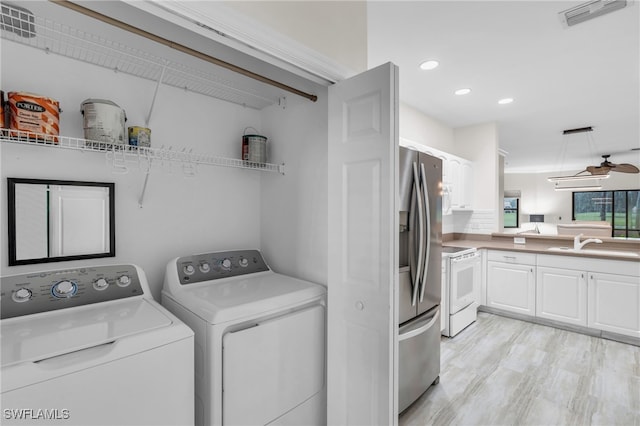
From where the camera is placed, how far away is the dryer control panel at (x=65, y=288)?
1.22 metres

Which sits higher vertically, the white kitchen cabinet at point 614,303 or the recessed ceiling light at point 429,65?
the recessed ceiling light at point 429,65

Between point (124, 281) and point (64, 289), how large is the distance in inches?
8.8

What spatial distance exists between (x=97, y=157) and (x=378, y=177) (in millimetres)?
1423

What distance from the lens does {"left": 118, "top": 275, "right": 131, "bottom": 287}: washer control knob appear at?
1469 millimetres

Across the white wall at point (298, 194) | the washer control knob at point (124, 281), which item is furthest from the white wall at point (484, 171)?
the washer control knob at point (124, 281)

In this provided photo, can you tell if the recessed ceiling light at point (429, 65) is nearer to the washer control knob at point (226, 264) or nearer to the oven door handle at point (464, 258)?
the oven door handle at point (464, 258)

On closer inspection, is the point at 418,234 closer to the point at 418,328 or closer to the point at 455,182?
the point at 418,328

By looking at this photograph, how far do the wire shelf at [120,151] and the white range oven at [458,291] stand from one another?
7.10 feet

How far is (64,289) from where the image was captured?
132 centimetres

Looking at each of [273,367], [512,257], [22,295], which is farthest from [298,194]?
[512,257]

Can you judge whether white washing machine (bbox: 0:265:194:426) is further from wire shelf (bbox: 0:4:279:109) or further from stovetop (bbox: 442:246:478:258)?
stovetop (bbox: 442:246:478:258)

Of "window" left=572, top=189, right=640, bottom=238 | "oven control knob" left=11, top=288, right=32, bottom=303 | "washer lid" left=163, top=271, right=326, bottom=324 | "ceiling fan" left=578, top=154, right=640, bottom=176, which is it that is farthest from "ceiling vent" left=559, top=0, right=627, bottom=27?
"window" left=572, top=189, right=640, bottom=238

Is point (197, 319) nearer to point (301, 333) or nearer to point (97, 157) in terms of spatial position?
point (301, 333)

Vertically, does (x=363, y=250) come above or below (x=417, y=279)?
above
